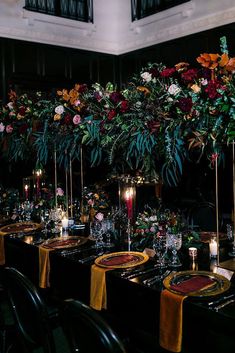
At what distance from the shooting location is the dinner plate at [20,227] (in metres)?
3.85

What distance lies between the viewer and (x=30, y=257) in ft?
11.5

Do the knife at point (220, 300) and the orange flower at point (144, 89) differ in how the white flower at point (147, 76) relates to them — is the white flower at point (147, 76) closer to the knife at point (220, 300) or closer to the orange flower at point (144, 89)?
the orange flower at point (144, 89)

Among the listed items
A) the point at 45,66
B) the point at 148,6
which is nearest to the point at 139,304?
the point at 45,66

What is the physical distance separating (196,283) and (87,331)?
33.1 inches

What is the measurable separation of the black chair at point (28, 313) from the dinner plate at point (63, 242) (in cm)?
82

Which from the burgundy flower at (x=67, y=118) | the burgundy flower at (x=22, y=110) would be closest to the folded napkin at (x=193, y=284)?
the burgundy flower at (x=67, y=118)

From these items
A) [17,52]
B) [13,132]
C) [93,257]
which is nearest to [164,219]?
[93,257]

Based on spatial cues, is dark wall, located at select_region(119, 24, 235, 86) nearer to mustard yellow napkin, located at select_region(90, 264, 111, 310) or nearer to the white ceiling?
the white ceiling

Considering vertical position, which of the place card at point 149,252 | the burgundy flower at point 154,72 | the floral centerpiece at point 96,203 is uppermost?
the burgundy flower at point 154,72

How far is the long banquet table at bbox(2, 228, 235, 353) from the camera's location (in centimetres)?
196

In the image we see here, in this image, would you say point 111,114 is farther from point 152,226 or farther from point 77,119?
point 152,226

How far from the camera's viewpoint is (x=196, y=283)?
220 cm

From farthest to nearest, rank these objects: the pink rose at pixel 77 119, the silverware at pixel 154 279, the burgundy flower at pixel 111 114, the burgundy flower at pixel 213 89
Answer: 1. the pink rose at pixel 77 119
2. the burgundy flower at pixel 111 114
3. the burgundy flower at pixel 213 89
4. the silverware at pixel 154 279

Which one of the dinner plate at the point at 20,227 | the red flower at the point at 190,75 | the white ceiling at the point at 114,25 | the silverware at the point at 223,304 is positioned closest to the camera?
the silverware at the point at 223,304
